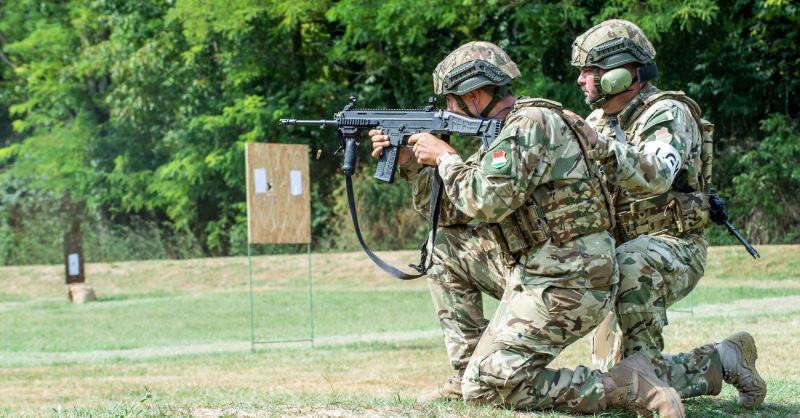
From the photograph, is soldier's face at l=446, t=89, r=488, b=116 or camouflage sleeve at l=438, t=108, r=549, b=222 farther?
soldier's face at l=446, t=89, r=488, b=116

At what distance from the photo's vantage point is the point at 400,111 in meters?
6.75

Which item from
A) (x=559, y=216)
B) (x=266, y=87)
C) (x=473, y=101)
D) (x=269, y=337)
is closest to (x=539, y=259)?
(x=559, y=216)

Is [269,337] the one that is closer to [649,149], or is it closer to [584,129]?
[649,149]

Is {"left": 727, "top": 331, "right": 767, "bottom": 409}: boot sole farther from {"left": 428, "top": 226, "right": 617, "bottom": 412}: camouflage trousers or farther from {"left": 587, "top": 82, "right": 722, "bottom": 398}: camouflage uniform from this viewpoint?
{"left": 428, "top": 226, "right": 617, "bottom": 412}: camouflage trousers

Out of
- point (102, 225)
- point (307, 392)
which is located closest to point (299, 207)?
point (307, 392)

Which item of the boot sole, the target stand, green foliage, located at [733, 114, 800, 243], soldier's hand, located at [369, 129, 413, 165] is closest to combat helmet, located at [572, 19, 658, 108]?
soldier's hand, located at [369, 129, 413, 165]

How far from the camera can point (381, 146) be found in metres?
6.71

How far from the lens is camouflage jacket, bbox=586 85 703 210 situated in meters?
5.83

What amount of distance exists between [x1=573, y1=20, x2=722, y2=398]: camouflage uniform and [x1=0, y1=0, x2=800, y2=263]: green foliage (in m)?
15.7

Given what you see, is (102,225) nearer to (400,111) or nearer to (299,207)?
(299,207)

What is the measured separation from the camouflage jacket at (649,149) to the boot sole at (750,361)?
0.92 metres

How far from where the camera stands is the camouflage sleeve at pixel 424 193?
673 cm

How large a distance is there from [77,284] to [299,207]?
8.53m

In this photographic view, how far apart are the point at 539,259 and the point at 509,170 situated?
53 centimetres
